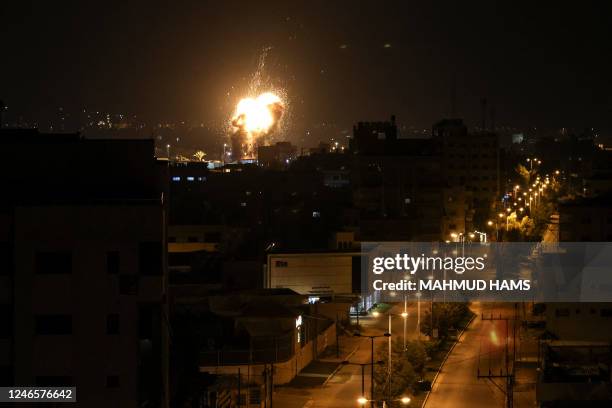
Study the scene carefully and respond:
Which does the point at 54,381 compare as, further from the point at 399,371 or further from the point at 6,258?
the point at 399,371

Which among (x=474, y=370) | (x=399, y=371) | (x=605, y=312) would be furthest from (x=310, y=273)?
(x=399, y=371)

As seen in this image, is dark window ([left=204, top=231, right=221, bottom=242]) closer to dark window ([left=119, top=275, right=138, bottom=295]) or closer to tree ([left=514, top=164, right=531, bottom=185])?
dark window ([left=119, top=275, right=138, bottom=295])

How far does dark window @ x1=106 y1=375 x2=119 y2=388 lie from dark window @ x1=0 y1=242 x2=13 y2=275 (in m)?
0.73

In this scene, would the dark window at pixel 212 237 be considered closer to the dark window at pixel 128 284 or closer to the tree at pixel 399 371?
the tree at pixel 399 371

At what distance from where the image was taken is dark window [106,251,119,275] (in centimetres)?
539

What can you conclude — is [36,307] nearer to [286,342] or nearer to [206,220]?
[286,342]

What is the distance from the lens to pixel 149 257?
213 inches

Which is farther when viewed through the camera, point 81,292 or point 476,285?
point 476,285

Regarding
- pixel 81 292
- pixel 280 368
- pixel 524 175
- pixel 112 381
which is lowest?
pixel 280 368

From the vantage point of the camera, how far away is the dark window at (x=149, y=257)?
539 centimetres

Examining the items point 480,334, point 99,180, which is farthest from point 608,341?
point 99,180

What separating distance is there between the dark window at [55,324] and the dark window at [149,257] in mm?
445

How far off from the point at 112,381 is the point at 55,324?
405mm

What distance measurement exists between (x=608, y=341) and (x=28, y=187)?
684cm
